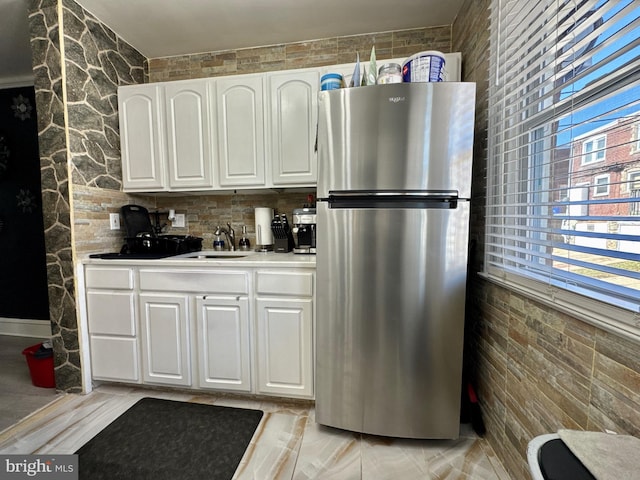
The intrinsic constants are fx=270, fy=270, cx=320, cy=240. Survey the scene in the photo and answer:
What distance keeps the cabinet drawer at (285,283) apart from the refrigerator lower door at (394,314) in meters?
0.23

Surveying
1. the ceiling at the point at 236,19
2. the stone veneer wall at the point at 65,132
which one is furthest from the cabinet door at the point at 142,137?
the ceiling at the point at 236,19

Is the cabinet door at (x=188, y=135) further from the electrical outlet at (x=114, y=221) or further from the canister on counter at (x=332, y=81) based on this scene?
the canister on counter at (x=332, y=81)

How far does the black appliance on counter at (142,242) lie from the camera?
1.94 m

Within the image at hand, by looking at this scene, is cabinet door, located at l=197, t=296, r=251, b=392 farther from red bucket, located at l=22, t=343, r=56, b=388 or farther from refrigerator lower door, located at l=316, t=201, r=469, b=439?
red bucket, located at l=22, t=343, r=56, b=388

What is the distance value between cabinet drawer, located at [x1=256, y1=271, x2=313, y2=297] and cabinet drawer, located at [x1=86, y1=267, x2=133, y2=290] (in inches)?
35.5

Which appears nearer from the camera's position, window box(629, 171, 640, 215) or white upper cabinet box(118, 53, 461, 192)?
window box(629, 171, 640, 215)

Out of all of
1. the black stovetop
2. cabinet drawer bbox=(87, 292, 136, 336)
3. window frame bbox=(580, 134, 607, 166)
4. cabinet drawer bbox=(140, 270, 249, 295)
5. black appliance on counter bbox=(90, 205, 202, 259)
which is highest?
window frame bbox=(580, 134, 607, 166)

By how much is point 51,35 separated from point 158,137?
2.60 feet

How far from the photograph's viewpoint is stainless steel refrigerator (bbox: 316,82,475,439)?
1262 millimetres

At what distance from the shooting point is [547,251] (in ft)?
3.41

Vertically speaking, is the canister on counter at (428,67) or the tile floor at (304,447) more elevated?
the canister on counter at (428,67)

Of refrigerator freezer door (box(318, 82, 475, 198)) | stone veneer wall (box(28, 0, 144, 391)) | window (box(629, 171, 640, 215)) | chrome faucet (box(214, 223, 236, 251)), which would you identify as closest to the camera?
window (box(629, 171, 640, 215))

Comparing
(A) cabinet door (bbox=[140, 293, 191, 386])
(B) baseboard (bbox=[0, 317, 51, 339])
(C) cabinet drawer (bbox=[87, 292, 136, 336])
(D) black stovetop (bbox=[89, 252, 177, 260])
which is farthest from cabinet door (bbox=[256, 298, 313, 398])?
(B) baseboard (bbox=[0, 317, 51, 339])

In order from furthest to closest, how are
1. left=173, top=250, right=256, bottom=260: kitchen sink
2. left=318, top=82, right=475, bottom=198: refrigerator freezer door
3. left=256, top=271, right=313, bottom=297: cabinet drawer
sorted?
left=173, top=250, right=256, bottom=260: kitchen sink
left=256, top=271, right=313, bottom=297: cabinet drawer
left=318, top=82, right=475, bottom=198: refrigerator freezer door
